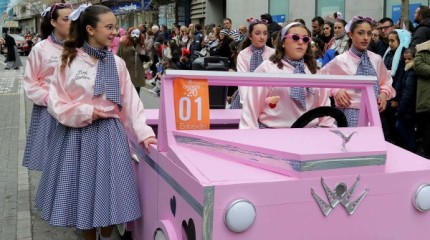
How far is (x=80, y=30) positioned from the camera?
10.5ft

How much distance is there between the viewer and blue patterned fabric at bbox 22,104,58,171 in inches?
167

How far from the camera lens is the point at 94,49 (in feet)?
10.2

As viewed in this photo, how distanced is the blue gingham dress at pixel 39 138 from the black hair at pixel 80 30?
116cm

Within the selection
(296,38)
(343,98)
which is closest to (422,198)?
(296,38)

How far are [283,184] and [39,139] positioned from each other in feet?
9.61

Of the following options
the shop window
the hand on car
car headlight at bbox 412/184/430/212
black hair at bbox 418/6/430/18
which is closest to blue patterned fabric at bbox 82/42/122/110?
the hand on car

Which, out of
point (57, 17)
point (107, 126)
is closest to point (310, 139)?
point (107, 126)

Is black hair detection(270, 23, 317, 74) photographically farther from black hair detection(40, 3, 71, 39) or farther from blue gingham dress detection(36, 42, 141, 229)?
black hair detection(40, 3, 71, 39)

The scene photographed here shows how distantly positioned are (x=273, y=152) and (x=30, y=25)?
92.4m

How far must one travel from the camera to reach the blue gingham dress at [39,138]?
167 inches

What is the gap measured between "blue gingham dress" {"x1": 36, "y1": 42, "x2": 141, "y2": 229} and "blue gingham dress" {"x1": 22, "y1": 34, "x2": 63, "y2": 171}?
3.69 feet

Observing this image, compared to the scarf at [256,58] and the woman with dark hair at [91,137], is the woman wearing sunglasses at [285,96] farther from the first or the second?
the scarf at [256,58]

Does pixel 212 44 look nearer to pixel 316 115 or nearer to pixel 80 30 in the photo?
pixel 80 30

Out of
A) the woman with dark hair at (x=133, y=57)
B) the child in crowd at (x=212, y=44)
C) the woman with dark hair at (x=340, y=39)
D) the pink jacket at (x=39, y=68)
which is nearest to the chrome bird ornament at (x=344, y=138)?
the pink jacket at (x=39, y=68)
